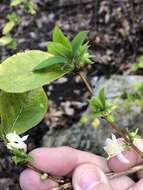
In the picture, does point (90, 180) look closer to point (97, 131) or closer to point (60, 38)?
point (60, 38)

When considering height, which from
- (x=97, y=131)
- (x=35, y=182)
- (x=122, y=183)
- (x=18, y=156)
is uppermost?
(x=18, y=156)

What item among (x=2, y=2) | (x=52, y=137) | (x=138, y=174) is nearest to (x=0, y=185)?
(x=52, y=137)

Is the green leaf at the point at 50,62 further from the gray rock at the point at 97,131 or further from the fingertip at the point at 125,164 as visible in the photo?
the gray rock at the point at 97,131

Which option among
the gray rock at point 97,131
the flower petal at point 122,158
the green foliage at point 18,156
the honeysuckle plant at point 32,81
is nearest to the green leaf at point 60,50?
the honeysuckle plant at point 32,81

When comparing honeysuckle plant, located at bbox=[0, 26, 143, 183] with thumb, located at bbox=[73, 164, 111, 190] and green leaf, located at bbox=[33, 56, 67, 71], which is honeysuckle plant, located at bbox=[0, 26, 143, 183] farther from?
thumb, located at bbox=[73, 164, 111, 190]

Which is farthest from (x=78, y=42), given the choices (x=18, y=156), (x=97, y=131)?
(x=97, y=131)
